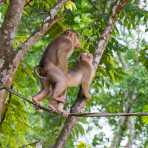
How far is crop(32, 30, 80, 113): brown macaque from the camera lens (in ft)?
17.1

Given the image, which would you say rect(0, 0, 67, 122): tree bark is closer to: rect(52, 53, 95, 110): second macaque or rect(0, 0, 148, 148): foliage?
rect(0, 0, 148, 148): foliage

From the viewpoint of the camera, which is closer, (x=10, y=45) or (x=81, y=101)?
(x=10, y=45)

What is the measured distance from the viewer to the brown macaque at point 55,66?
17.1 feet

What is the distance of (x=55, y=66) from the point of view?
5.27 meters

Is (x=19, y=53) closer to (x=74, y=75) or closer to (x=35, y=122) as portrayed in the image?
(x=74, y=75)

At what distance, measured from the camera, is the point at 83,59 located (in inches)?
219

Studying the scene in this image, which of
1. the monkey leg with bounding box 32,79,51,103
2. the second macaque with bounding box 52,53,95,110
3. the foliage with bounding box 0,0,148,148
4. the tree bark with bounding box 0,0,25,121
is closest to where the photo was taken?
the tree bark with bounding box 0,0,25,121

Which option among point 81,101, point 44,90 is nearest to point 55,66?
point 44,90

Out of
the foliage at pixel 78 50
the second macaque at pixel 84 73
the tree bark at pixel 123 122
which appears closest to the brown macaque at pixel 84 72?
the second macaque at pixel 84 73

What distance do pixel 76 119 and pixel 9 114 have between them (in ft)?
3.07

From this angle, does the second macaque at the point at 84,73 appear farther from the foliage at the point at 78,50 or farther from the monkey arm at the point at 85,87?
the foliage at the point at 78,50

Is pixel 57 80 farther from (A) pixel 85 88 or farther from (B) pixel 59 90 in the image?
(A) pixel 85 88

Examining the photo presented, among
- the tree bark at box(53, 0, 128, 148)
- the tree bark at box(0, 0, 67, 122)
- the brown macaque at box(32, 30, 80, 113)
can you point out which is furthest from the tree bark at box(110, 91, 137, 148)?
the tree bark at box(0, 0, 67, 122)

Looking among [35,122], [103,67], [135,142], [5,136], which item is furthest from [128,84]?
[5,136]
